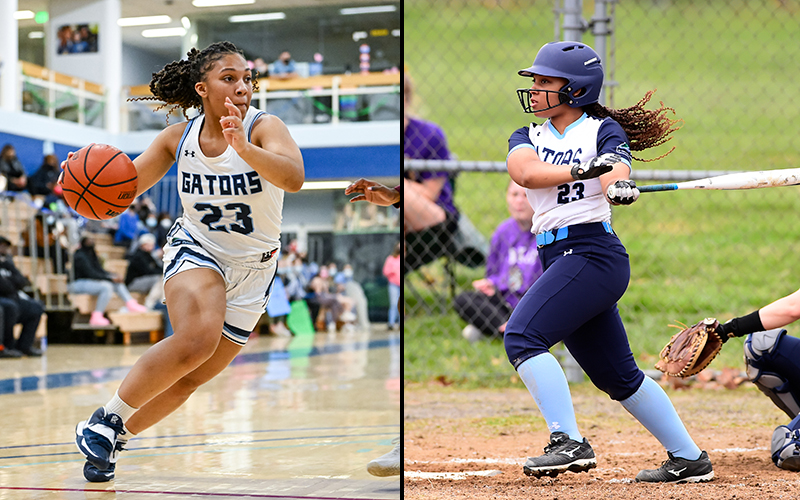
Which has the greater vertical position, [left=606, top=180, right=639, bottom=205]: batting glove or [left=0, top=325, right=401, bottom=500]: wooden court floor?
[left=606, top=180, right=639, bottom=205]: batting glove

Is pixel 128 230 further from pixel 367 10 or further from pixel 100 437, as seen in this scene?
pixel 100 437

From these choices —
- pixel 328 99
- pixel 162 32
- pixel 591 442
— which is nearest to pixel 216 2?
pixel 162 32

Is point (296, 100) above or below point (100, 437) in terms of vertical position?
above

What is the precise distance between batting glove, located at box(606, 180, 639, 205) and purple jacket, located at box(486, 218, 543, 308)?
11.9 ft

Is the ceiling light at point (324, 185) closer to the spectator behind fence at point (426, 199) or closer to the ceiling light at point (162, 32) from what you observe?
the ceiling light at point (162, 32)

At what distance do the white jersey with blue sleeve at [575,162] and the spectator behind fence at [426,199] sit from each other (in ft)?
11.7

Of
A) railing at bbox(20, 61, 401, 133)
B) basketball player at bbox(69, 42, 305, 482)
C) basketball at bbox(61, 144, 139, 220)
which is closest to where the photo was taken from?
basketball player at bbox(69, 42, 305, 482)

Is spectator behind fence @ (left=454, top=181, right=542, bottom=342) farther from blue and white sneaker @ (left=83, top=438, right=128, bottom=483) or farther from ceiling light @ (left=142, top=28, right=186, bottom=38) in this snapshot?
ceiling light @ (left=142, top=28, right=186, bottom=38)

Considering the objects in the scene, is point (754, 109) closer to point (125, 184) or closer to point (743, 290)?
point (743, 290)

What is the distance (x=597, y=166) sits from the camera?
2732 mm

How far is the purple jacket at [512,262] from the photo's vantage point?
6.45 meters

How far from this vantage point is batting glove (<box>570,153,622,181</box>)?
2736mm

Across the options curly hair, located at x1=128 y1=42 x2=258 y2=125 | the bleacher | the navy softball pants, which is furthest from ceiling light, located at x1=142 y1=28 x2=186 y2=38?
the navy softball pants

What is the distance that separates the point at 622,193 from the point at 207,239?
5.88 feet
